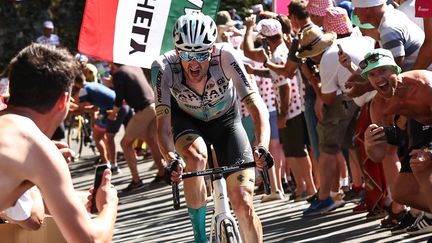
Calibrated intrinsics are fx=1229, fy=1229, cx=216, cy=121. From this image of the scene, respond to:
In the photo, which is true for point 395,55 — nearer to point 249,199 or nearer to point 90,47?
→ point 249,199

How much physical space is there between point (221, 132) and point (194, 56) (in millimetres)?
699

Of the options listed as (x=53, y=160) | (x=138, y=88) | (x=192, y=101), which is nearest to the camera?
(x=53, y=160)

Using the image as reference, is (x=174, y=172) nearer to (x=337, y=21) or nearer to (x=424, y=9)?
(x=424, y=9)

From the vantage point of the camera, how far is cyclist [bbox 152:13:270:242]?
8.73 metres

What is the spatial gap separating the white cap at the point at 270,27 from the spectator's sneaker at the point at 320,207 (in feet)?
6.45

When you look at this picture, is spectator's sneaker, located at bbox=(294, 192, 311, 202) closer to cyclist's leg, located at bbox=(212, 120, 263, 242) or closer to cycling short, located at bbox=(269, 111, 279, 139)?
cycling short, located at bbox=(269, 111, 279, 139)

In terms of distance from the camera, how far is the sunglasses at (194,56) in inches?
351

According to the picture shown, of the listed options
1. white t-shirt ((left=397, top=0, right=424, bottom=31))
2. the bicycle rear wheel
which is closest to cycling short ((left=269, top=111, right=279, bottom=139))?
white t-shirt ((left=397, top=0, right=424, bottom=31))

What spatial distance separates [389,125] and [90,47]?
4.20m

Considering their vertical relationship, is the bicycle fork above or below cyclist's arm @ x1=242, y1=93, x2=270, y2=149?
below

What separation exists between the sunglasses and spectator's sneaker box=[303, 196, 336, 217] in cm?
359

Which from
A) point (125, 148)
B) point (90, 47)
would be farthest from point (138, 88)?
point (90, 47)

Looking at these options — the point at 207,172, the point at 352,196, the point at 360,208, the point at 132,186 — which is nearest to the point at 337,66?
the point at 360,208

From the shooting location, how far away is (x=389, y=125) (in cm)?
896
